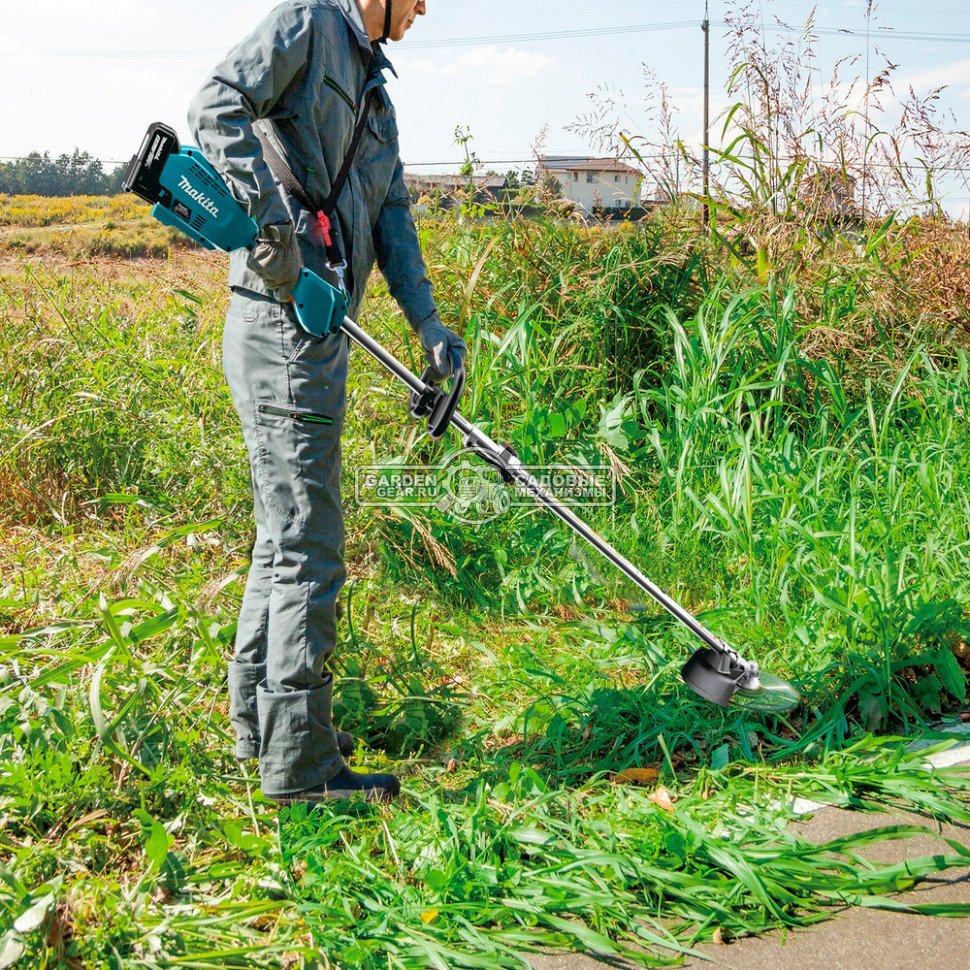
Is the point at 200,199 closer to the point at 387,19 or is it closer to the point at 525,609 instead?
the point at 387,19

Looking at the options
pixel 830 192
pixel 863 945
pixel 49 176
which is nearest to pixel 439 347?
pixel 863 945

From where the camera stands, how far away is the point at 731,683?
2.80 m

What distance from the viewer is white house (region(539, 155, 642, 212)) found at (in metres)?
5.21

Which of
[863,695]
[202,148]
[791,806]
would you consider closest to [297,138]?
[202,148]

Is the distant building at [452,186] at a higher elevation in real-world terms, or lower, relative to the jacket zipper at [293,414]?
higher

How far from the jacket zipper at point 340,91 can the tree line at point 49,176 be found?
20.3 meters

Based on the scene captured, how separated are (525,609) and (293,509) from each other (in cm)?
150

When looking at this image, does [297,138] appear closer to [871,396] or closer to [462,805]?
[462,805]

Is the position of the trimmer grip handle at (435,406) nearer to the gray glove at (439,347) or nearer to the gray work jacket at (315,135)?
the gray glove at (439,347)

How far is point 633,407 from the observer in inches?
175

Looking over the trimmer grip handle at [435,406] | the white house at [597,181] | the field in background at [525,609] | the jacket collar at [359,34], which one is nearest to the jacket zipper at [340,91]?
the jacket collar at [359,34]

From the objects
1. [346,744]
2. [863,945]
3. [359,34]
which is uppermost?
[359,34]

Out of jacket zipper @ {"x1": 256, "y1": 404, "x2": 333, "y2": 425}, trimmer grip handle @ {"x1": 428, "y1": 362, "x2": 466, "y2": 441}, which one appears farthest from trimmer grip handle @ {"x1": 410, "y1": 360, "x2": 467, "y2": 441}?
jacket zipper @ {"x1": 256, "y1": 404, "x2": 333, "y2": 425}

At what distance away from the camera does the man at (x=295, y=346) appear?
229cm
